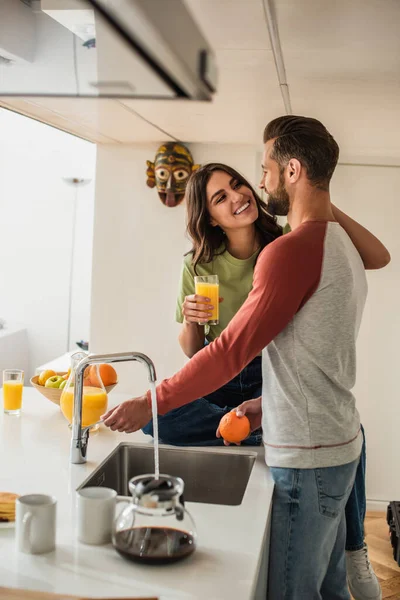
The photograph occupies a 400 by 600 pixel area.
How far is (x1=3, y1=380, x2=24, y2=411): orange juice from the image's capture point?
246 cm

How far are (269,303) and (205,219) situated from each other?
38.9 inches

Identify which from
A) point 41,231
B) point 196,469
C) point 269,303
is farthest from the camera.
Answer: point 41,231

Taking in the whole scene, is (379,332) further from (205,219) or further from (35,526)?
(35,526)

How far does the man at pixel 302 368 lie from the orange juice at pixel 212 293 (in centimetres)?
60

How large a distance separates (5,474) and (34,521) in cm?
53

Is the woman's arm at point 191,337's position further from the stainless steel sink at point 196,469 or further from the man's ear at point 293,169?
the man's ear at point 293,169

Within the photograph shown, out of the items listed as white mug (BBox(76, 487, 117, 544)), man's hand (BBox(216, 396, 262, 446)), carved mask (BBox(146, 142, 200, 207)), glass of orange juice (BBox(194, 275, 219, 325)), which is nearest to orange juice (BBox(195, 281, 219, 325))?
glass of orange juice (BBox(194, 275, 219, 325))

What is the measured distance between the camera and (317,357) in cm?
169

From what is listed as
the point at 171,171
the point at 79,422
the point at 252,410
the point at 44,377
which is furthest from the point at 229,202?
the point at 171,171

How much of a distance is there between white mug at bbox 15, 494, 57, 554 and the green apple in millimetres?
1088

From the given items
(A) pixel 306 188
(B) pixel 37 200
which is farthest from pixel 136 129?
(B) pixel 37 200

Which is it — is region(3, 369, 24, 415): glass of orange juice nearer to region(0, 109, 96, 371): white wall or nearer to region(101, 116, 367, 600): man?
region(101, 116, 367, 600): man

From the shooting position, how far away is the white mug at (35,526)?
132cm

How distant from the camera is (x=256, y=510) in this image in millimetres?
1637
